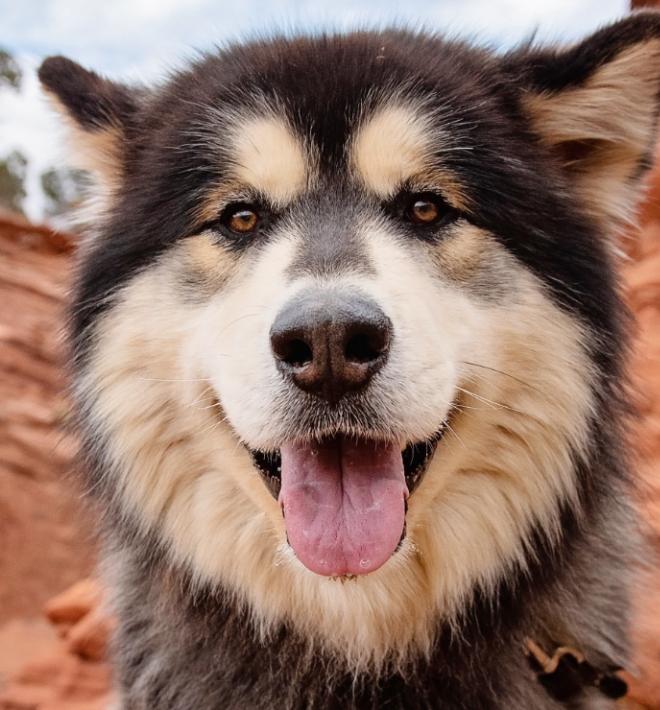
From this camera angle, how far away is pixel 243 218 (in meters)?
2.37

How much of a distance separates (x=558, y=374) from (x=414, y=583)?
0.70 meters

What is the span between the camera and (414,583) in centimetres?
230

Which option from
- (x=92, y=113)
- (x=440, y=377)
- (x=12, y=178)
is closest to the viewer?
(x=440, y=377)

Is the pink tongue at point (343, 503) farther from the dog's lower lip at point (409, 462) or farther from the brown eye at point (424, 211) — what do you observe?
the brown eye at point (424, 211)

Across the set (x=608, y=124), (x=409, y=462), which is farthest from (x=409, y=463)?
(x=608, y=124)

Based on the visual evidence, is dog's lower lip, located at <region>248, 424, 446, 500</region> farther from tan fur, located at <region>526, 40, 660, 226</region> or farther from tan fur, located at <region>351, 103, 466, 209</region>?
tan fur, located at <region>526, 40, 660, 226</region>

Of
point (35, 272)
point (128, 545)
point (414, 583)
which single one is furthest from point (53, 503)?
point (414, 583)

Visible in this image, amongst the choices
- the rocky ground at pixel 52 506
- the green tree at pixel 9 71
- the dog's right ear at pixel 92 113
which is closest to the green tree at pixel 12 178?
the green tree at pixel 9 71

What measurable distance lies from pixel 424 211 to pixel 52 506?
20.2ft

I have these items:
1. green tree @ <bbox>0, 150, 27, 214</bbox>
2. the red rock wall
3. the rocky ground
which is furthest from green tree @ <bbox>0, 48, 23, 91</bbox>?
the red rock wall

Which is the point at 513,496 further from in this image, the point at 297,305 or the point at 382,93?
the point at 382,93

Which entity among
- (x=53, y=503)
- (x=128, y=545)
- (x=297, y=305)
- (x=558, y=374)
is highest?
(x=297, y=305)

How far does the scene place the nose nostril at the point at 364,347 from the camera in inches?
72.0

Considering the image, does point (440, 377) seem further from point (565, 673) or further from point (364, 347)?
point (565, 673)
